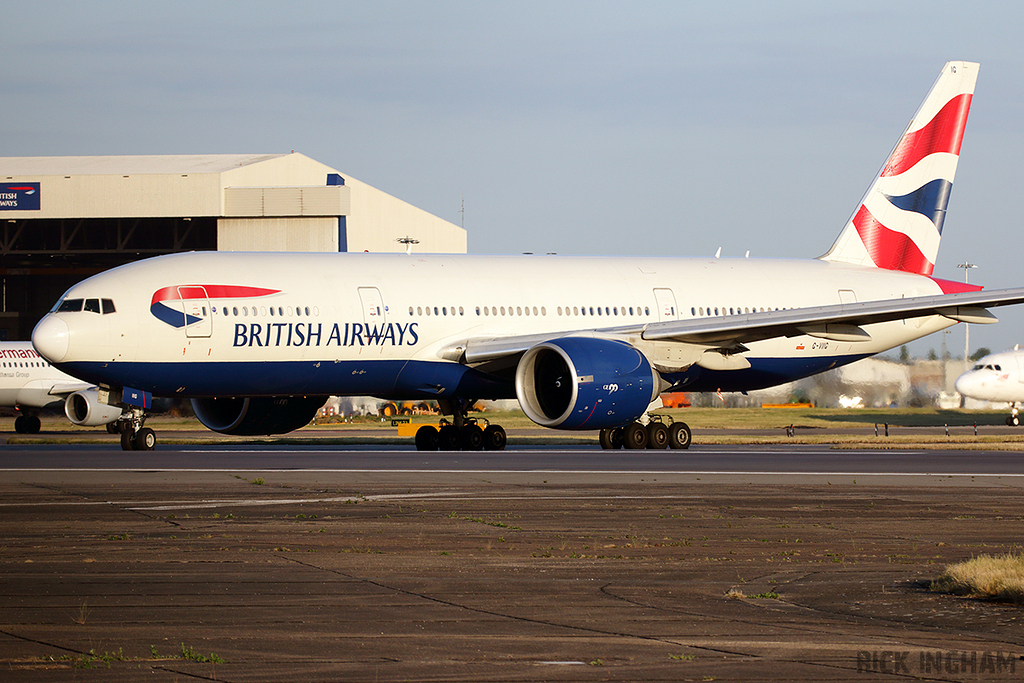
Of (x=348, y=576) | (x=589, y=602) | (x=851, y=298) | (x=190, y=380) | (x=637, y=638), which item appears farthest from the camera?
(x=851, y=298)

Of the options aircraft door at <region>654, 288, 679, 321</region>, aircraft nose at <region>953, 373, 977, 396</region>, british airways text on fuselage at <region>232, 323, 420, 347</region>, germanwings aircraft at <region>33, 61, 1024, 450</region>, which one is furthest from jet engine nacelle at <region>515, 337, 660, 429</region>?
aircraft nose at <region>953, 373, 977, 396</region>

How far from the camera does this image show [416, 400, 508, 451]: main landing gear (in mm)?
27391

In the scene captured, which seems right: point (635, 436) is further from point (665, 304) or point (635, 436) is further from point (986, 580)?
point (986, 580)

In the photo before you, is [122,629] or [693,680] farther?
[122,629]

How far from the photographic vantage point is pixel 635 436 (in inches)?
1056

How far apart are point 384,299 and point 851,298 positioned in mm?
12313

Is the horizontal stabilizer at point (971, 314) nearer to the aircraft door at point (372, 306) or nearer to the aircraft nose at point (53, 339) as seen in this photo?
the aircraft door at point (372, 306)

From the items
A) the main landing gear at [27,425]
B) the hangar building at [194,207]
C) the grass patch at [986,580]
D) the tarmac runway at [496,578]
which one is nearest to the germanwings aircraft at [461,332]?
the tarmac runway at [496,578]

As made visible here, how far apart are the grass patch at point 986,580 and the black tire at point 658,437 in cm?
1751

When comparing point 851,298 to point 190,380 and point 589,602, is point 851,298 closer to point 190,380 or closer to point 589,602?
point 190,380

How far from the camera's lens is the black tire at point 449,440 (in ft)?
89.8

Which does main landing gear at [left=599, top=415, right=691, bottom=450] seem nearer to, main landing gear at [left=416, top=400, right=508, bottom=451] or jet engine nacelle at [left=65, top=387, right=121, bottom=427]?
main landing gear at [left=416, top=400, right=508, bottom=451]

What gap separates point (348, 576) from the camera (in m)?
9.28

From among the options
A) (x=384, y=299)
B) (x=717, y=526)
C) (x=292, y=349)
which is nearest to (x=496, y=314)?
(x=384, y=299)
